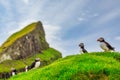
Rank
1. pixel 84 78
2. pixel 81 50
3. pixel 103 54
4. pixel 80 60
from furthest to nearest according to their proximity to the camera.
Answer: pixel 81 50, pixel 103 54, pixel 80 60, pixel 84 78

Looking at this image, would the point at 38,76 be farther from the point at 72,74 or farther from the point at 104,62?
the point at 104,62

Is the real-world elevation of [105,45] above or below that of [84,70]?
above

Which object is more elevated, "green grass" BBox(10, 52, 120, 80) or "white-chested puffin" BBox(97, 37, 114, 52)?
"white-chested puffin" BBox(97, 37, 114, 52)

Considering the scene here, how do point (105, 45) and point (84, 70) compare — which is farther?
point (105, 45)

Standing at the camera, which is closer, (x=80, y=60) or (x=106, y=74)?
(x=106, y=74)

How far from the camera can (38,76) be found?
94.6 feet

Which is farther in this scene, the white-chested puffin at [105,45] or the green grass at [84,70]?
the white-chested puffin at [105,45]

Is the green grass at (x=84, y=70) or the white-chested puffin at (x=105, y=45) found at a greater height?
the white-chested puffin at (x=105, y=45)

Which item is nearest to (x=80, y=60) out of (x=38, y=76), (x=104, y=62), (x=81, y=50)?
(x=104, y=62)

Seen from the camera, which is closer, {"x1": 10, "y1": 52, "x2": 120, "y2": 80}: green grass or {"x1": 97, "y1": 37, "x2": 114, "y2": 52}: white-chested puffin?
{"x1": 10, "y1": 52, "x2": 120, "y2": 80}: green grass

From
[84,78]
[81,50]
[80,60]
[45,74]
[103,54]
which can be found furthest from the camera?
[81,50]

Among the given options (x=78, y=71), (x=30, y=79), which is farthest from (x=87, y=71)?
(x=30, y=79)

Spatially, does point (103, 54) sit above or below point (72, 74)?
above

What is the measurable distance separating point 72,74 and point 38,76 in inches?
125
